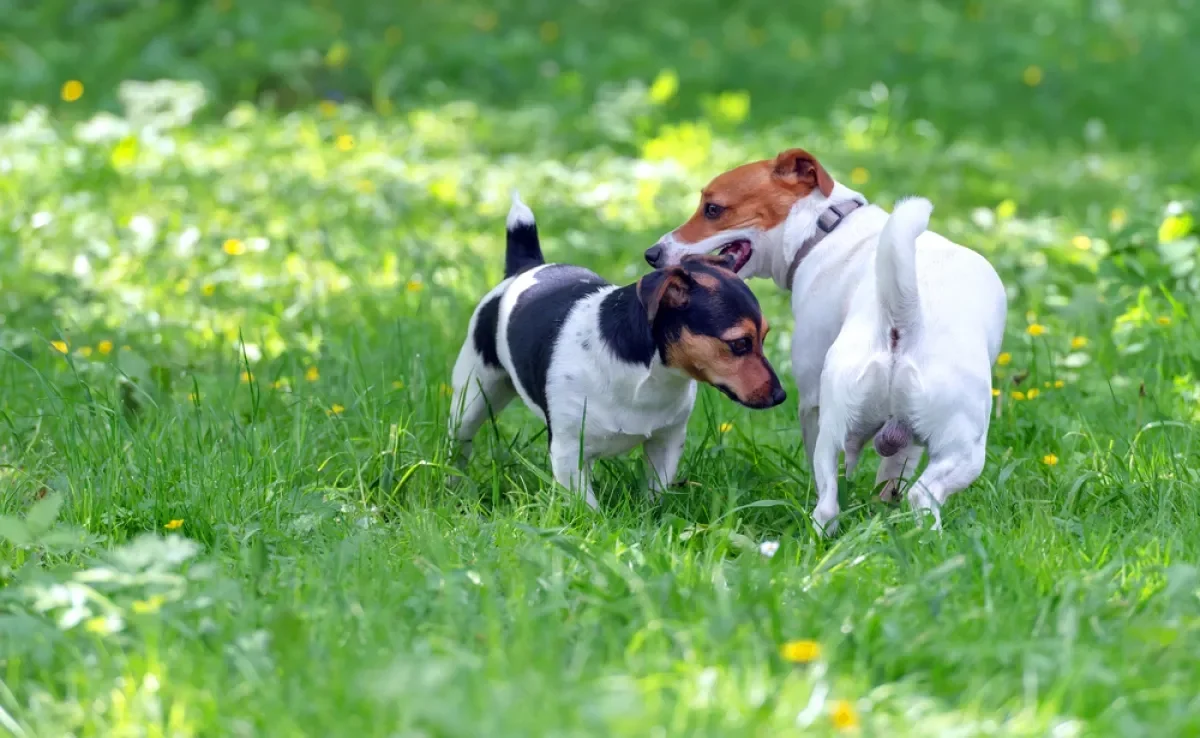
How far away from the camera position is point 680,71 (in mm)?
Result: 11141

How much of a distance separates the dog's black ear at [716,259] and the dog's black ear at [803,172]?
0.29 meters

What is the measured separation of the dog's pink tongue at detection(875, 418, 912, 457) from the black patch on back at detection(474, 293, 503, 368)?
130 cm

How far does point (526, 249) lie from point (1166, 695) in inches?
105

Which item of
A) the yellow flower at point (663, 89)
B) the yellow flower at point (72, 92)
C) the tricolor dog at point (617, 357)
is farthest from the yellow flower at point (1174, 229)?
the yellow flower at point (72, 92)

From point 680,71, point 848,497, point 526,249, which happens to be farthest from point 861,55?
point 848,497

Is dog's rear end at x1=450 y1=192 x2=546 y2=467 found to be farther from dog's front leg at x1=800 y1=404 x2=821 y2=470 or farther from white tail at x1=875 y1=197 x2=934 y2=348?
white tail at x1=875 y1=197 x2=934 y2=348

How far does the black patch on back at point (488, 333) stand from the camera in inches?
177

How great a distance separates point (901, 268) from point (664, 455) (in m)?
1.00

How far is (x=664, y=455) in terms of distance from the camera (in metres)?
4.15

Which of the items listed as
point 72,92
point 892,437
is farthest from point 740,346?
point 72,92

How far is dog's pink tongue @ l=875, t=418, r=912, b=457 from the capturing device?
3609mm

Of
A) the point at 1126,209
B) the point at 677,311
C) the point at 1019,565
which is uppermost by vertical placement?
the point at 677,311

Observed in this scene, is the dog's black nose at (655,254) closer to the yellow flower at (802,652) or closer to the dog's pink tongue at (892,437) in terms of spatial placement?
the dog's pink tongue at (892,437)

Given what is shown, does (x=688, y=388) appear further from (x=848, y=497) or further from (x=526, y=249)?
(x=526, y=249)
